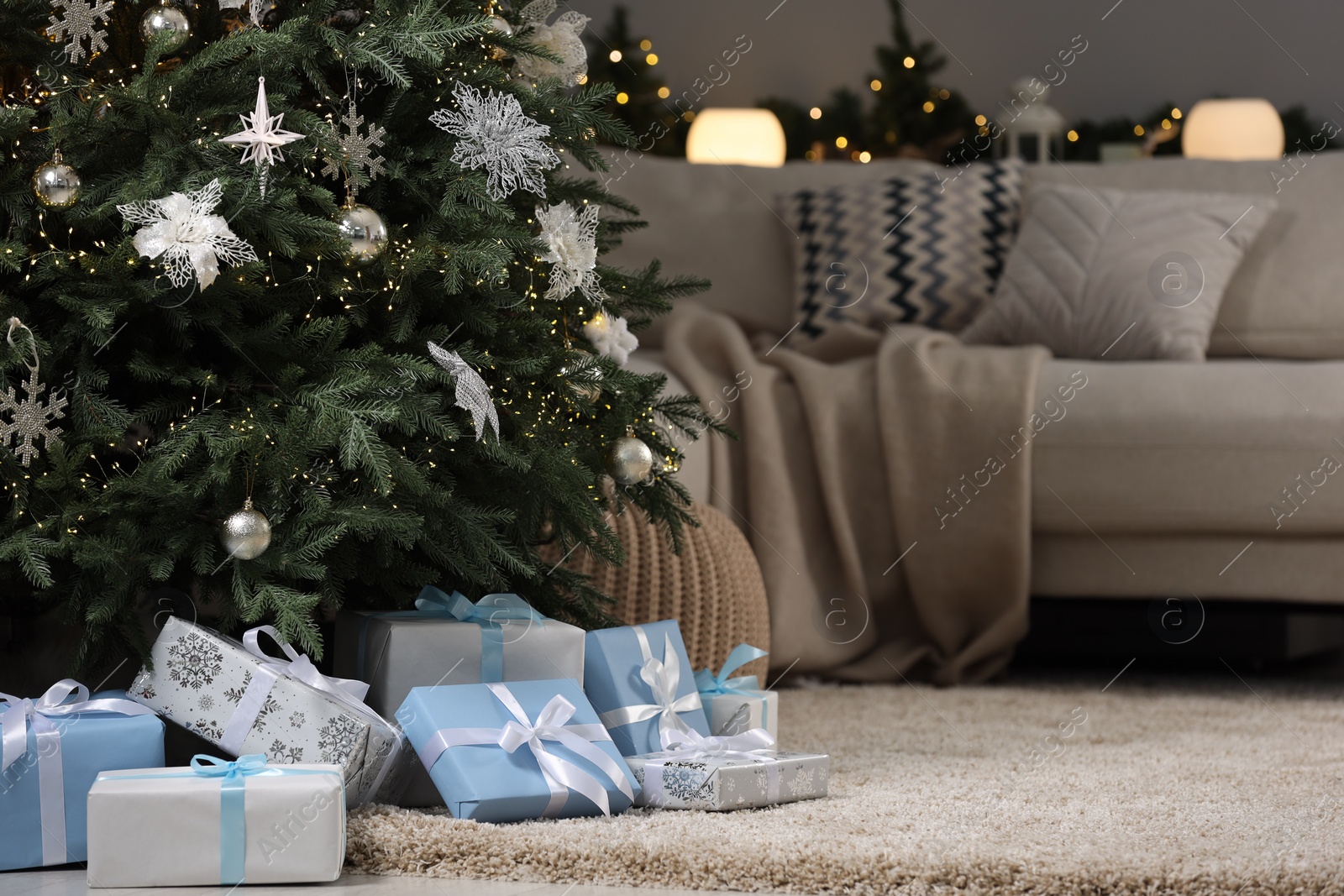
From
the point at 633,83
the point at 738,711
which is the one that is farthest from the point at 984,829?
the point at 633,83

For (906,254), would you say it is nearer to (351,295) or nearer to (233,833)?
(351,295)

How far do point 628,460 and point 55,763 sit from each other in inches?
22.7

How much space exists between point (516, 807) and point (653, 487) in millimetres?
471

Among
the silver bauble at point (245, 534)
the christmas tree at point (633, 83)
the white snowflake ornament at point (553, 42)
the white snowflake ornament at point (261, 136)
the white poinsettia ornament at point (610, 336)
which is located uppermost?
the christmas tree at point (633, 83)

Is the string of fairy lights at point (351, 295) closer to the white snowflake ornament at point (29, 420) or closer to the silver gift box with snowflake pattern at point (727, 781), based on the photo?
the white snowflake ornament at point (29, 420)

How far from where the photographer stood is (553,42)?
1402 mm

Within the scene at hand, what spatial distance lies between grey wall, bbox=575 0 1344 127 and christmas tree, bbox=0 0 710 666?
2.62 meters

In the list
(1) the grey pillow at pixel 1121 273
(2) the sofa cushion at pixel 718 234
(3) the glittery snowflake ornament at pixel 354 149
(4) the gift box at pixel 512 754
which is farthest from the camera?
(2) the sofa cushion at pixel 718 234

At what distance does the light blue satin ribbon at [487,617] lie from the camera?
1194 millimetres

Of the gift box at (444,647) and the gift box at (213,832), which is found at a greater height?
the gift box at (444,647)

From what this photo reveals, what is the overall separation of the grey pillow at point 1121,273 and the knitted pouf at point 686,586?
897 mm

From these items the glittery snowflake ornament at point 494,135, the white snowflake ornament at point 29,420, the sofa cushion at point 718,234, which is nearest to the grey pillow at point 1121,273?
the sofa cushion at point 718,234

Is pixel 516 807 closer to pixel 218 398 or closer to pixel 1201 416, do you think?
pixel 218 398

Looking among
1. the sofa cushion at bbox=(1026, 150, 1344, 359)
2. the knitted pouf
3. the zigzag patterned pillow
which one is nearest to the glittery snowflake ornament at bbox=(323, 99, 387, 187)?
the knitted pouf
